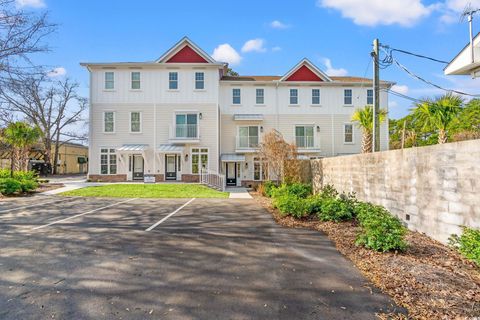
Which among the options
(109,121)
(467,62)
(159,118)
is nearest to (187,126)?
(159,118)

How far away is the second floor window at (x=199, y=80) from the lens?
2326 cm

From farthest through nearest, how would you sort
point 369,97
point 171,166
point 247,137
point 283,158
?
point 369,97 → point 247,137 → point 171,166 → point 283,158

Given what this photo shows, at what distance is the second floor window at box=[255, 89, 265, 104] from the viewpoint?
81.1 ft

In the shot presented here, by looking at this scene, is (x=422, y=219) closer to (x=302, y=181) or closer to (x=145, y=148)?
(x=302, y=181)

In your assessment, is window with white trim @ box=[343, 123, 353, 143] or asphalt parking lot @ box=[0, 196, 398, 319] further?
window with white trim @ box=[343, 123, 353, 143]

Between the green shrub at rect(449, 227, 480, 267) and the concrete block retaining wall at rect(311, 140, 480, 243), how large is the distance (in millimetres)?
236

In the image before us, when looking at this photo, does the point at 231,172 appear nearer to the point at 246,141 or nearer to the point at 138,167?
the point at 246,141

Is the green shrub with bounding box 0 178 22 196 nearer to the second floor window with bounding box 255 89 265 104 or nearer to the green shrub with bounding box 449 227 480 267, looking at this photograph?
the second floor window with bounding box 255 89 265 104

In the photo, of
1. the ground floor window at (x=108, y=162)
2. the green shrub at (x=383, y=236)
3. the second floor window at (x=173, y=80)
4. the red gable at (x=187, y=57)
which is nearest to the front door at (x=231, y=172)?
the second floor window at (x=173, y=80)

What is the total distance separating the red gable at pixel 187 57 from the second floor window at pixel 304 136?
9.81 m

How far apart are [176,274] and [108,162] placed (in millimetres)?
21474

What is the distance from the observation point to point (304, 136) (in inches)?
968

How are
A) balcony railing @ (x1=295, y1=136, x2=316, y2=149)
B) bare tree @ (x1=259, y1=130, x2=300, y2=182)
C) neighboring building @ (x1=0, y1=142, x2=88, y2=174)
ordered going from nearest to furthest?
bare tree @ (x1=259, y1=130, x2=300, y2=182) → balcony railing @ (x1=295, y1=136, x2=316, y2=149) → neighboring building @ (x1=0, y1=142, x2=88, y2=174)

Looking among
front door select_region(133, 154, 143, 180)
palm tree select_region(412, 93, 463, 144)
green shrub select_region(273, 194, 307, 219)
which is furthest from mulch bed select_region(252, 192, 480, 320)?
front door select_region(133, 154, 143, 180)
